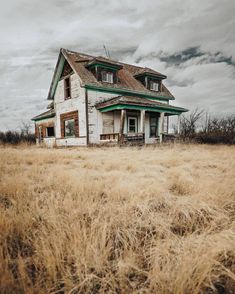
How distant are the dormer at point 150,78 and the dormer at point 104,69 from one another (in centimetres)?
339

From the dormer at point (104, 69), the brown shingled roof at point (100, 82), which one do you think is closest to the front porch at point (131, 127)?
the brown shingled roof at point (100, 82)

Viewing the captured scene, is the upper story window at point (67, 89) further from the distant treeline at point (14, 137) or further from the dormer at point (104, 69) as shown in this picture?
the distant treeline at point (14, 137)

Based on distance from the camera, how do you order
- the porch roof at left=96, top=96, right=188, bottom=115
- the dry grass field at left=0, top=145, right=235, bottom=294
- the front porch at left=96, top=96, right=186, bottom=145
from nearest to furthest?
the dry grass field at left=0, top=145, right=235, bottom=294, the porch roof at left=96, top=96, right=188, bottom=115, the front porch at left=96, top=96, right=186, bottom=145

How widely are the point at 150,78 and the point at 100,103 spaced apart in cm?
660

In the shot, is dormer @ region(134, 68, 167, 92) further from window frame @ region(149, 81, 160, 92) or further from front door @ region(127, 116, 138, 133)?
front door @ region(127, 116, 138, 133)

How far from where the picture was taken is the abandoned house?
12.7 metres

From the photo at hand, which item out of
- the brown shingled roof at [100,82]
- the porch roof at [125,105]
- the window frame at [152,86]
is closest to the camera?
the porch roof at [125,105]

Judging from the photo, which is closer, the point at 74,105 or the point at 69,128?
the point at 74,105

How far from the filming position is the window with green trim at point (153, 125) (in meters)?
16.8

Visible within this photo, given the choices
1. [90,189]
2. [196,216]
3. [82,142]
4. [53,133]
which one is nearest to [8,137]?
[53,133]

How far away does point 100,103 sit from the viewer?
522 inches

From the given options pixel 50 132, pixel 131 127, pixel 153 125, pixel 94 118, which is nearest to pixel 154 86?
pixel 153 125

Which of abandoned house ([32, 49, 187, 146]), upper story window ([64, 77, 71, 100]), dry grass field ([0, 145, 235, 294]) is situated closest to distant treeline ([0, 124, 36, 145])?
abandoned house ([32, 49, 187, 146])

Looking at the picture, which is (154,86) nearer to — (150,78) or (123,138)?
(150,78)
